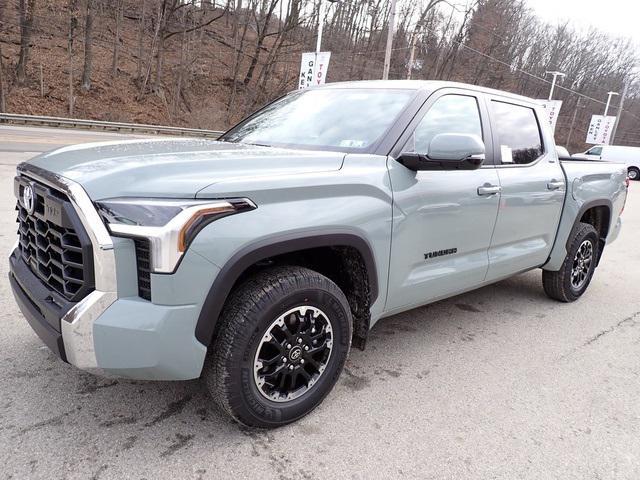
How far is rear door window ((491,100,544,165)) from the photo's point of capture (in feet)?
11.8

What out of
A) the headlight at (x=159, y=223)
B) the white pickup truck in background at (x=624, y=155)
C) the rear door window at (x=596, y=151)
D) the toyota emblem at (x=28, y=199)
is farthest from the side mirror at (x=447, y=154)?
the rear door window at (x=596, y=151)

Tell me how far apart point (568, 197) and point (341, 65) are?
38.4 metres

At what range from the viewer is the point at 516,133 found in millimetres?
3789

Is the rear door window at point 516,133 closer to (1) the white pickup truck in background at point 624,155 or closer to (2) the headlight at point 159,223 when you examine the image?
(2) the headlight at point 159,223

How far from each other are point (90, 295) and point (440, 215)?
1.95 metres

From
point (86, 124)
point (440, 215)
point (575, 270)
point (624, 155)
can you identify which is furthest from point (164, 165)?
point (624, 155)

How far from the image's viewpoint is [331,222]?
231 centimetres

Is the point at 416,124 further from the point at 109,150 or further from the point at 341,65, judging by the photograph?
the point at 341,65

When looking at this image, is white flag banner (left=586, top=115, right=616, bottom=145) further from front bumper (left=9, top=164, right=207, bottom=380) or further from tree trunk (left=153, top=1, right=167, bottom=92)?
front bumper (left=9, top=164, right=207, bottom=380)

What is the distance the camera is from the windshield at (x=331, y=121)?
2.89m

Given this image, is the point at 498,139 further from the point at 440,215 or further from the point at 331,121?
the point at 331,121

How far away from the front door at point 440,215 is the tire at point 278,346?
48 centimetres

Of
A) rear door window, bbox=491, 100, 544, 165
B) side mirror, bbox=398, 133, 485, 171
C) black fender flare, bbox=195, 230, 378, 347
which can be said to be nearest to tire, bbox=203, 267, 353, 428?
black fender flare, bbox=195, 230, 378, 347

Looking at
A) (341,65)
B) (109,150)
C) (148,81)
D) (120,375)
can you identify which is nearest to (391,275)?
(120,375)
